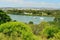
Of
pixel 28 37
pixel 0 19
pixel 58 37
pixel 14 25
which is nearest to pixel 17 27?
pixel 14 25

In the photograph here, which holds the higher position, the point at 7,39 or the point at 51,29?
the point at 7,39

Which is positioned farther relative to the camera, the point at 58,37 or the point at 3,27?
the point at 3,27

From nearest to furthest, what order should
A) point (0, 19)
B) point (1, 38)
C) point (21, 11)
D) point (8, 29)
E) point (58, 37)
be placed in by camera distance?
1. point (1, 38)
2. point (58, 37)
3. point (8, 29)
4. point (0, 19)
5. point (21, 11)

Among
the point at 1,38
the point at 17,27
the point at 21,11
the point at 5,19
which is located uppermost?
the point at 1,38

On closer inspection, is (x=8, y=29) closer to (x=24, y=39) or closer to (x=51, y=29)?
(x=24, y=39)

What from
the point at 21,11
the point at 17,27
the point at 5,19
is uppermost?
the point at 17,27

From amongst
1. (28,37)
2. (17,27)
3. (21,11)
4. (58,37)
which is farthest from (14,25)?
(21,11)

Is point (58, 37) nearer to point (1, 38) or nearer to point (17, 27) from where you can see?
point (1, 38)

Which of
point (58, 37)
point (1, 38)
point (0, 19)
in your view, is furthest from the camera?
point (0, 19)

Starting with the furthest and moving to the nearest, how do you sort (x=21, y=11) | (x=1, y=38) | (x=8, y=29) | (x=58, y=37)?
(x=21, y=11) < (x=8, y=29) < (x=58, y=37) < (x=1, y=38)
